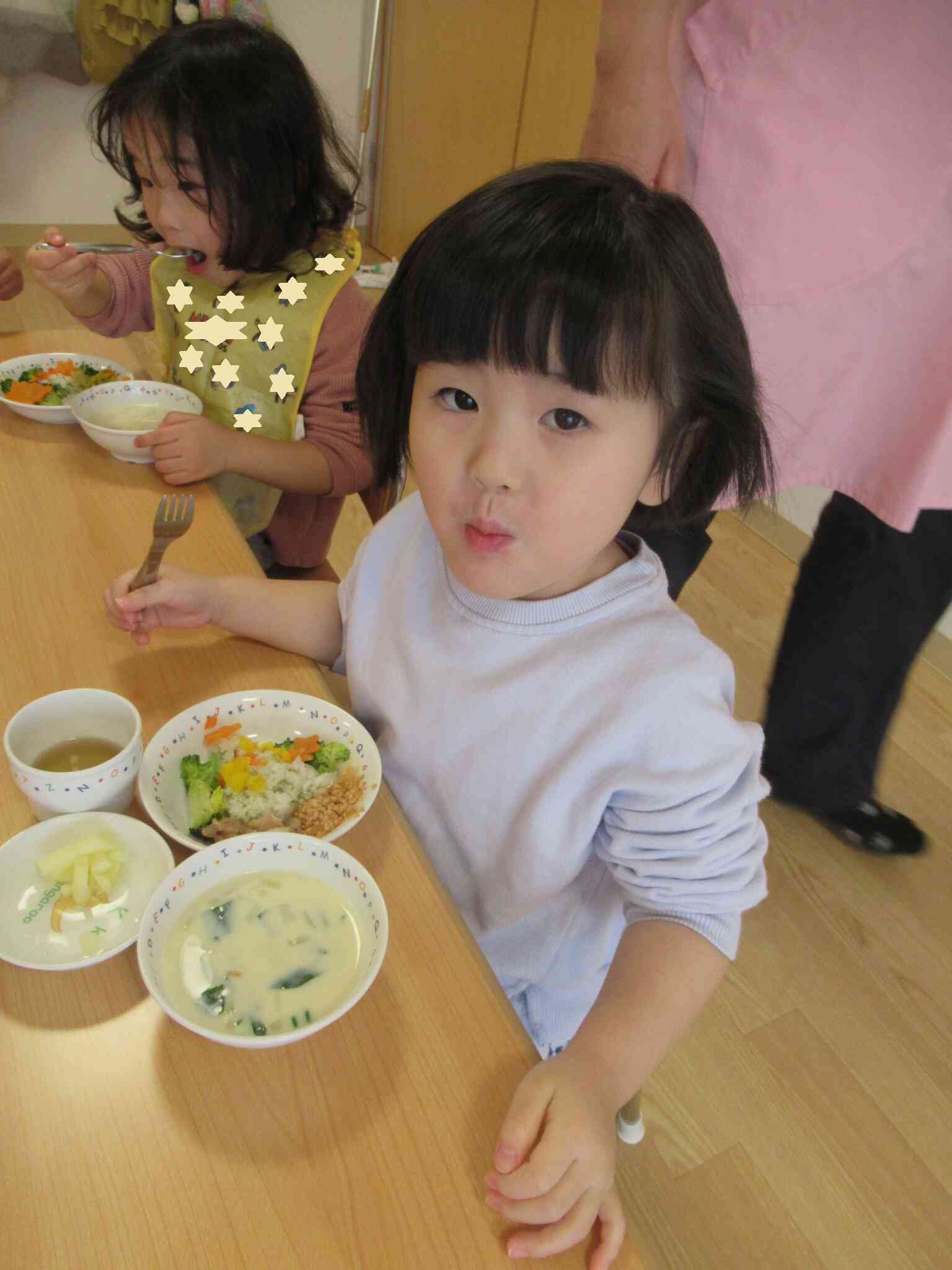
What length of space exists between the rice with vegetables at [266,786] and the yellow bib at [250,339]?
682mm

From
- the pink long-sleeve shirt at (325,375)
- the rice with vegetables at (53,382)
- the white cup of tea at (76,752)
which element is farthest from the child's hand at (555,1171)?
the rice with vegetables at (53,382)

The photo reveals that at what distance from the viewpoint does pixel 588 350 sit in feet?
1.92

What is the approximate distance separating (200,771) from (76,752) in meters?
0.10

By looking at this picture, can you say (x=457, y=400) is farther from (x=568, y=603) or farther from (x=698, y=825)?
(x=698, y=825)

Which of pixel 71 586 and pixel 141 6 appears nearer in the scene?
pixel 71 586

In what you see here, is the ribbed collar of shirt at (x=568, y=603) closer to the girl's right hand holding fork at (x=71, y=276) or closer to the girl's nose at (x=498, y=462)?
the girl's nose at (x=498, y=462)

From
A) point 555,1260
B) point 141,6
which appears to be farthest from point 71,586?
point 141,6

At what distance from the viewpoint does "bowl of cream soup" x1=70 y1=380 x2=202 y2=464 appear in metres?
1.04

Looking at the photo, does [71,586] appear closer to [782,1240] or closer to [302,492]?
[302,492]

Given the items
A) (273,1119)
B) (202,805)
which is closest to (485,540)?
(202,805)

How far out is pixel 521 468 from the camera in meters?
0.61

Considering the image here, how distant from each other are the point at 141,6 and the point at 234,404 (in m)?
2.73

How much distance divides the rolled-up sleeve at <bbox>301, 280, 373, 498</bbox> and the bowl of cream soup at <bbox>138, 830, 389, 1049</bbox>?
0.80m

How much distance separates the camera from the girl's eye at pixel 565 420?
0.61 meters
